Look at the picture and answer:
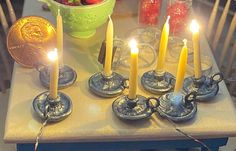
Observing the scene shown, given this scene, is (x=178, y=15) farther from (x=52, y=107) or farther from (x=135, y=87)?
(x=52, y=107)

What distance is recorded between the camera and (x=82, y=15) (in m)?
1.38

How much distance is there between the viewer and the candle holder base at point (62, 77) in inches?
50.5

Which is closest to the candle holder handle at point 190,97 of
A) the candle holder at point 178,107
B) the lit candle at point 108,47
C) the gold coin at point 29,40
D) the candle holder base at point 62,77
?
the candle holder at point 178,107

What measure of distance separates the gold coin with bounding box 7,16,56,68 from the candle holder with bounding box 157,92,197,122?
14.9 inches

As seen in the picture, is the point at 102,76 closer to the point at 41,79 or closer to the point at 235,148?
the point at 41,79

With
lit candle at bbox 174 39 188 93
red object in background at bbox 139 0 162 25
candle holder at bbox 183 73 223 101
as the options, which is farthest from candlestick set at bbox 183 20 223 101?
red object in background at bbox 139 0 162 25

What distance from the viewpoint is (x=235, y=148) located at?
1441 millimetres

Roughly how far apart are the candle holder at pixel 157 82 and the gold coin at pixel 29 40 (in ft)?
0.98

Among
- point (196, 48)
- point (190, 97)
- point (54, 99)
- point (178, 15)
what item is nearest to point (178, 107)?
point (190, 97)

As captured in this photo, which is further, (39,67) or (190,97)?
(39,67)

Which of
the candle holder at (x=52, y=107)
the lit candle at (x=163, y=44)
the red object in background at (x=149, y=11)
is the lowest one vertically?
the candle holder at (x=52, y=107)

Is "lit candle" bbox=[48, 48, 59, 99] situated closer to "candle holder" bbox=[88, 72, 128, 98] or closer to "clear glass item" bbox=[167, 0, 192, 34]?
"candle holder" bbox=[88, 72, 128, 98]

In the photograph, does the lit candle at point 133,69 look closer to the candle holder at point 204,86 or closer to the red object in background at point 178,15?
the candle holder at point 204,86

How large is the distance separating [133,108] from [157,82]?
5.5 inches
